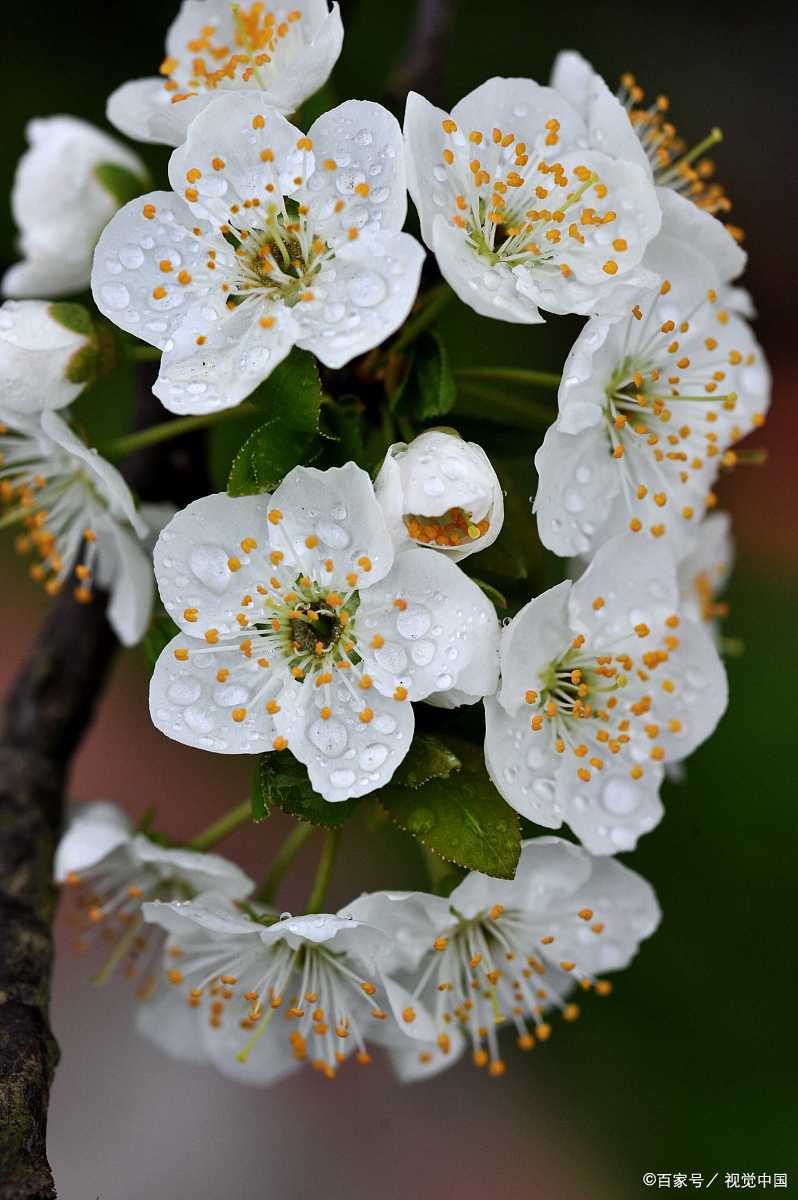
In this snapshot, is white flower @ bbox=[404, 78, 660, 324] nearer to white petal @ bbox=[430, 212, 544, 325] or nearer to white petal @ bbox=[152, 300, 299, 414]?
white petal @ bbox=[430, 212, 544, 325]

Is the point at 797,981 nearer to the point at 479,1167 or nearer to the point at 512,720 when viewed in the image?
the point at 479,1167

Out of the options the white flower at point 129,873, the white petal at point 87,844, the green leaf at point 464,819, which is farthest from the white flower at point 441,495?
the white petal at point 87,844

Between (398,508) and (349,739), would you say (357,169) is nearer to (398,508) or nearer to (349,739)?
(398,508)

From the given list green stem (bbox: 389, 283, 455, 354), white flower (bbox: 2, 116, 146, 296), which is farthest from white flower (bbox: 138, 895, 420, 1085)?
white flower (bbox: 2, 116, 146, 296)

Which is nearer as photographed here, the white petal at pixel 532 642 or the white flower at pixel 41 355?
the white petal at pixel 532 642

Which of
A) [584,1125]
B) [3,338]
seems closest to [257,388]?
[3,338]

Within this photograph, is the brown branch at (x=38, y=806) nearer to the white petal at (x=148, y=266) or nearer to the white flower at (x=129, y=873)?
the white flower at (x=129, y=873)

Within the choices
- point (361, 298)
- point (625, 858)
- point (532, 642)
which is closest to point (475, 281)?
point (361, 298)
